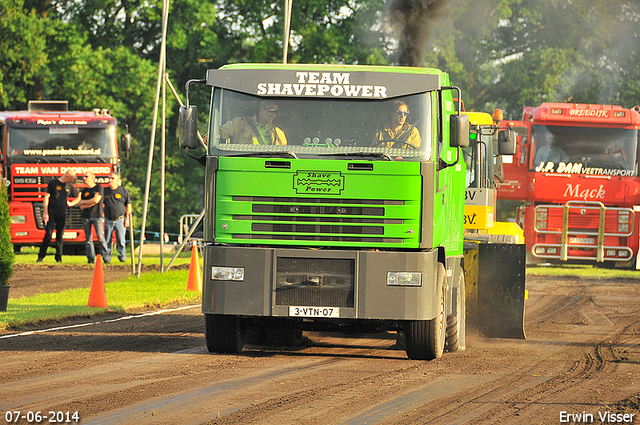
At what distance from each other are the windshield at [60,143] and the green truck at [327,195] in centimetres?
1640

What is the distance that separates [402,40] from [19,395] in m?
22.3

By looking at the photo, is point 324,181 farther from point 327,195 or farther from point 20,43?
point 20,43

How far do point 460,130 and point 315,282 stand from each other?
2122mm

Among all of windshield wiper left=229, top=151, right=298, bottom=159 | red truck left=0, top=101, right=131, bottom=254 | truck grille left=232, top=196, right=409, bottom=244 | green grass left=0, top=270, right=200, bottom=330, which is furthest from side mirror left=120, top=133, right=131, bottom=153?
truck grille left=232, top=196, right=409, bottom=244

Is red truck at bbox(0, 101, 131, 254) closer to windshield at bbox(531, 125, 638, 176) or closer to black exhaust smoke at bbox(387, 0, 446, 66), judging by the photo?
black exhaust smoke at bbox(387, 0, 446, 66)

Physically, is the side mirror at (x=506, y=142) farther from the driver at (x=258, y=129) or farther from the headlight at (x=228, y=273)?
the headlight at (x=228, y=273)

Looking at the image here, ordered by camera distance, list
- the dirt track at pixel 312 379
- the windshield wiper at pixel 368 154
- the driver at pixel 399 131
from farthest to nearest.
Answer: the driver at pixel 399 131 → the windshield wiper at pixel 368 154 → the dirt track at pixel 312 379

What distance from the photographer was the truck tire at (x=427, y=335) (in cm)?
965

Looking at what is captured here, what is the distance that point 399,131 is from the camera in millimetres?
9438

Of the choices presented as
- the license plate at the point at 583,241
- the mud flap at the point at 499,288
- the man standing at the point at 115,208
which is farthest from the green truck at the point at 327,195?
the license plate at the point at 583,241

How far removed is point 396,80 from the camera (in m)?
9.55

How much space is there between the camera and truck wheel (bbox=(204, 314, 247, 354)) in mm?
9930

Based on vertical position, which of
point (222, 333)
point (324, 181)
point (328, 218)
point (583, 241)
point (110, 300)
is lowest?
point (110, 300)

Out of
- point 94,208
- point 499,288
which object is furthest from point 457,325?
point 94,208
